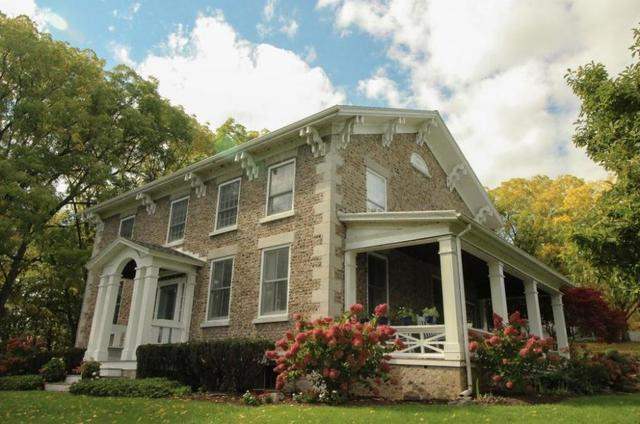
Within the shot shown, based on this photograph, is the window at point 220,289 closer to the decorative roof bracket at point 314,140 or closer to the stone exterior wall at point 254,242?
the stone exterior wall at point 254,242

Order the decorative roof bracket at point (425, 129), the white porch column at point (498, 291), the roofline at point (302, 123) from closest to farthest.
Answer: the white porch column at point (498, 291) < the roofline at point (302, 123) < the decorative roof bracket at point (425, 129)

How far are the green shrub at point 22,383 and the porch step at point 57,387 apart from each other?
21 cm

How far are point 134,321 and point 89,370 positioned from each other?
1702 mm

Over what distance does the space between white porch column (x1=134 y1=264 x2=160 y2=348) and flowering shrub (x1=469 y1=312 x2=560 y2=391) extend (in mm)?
8993

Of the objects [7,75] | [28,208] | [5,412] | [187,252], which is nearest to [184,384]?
[5,412]

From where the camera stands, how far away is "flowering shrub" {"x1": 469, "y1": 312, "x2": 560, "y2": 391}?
31.8 ft

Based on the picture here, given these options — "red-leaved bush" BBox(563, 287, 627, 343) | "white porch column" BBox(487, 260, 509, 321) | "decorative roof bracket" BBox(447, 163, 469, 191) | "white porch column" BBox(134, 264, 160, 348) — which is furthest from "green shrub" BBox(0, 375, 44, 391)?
"red-leaved bush" BBox(563, 287, 627, 343)

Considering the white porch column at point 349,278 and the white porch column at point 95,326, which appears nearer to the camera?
the white porch column at point 349,278

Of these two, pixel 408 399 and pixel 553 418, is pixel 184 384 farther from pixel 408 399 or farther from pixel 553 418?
pixel 553 418

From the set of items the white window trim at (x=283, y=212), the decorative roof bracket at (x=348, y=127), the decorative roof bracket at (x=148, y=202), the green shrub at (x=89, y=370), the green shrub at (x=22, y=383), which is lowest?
the green shrub at (x=22, y=383)

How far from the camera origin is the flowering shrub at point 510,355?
970 centimetres

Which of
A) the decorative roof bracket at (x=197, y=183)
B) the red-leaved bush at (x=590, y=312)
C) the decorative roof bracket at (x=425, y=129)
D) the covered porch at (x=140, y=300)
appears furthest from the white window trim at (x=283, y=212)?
the red-leaved bush at (x=590, y=312)

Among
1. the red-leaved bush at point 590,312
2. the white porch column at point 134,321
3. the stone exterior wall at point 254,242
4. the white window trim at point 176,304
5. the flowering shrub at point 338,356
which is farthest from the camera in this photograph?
the red-leaved bush at point 590,312

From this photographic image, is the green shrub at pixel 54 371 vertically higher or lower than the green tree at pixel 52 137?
lower
